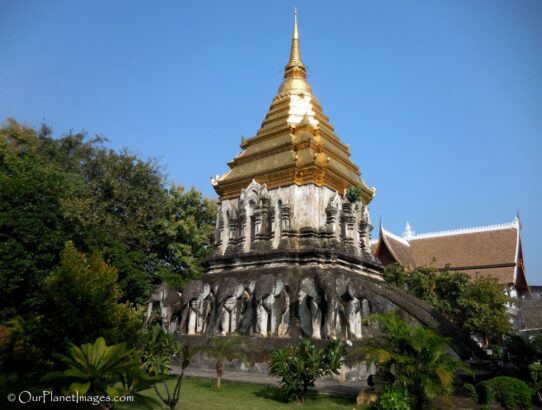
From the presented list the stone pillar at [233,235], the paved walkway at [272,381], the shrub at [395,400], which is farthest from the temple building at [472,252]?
the shrub at [395,400]

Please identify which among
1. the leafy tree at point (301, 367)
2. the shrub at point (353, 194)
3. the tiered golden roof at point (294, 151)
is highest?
the tiered golden roof at point (294, 151)

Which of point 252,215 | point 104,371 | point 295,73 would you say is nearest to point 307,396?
point 104,371

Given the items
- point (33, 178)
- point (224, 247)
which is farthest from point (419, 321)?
point (33, 178)

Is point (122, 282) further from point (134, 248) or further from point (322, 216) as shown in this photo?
point (322, 216)

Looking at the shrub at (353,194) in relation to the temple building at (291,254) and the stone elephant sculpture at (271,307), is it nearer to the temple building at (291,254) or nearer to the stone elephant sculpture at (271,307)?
the temple building at (291,254)

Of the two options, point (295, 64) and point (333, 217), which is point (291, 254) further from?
point (295, 64)

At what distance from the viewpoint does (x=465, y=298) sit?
2056 centimetres

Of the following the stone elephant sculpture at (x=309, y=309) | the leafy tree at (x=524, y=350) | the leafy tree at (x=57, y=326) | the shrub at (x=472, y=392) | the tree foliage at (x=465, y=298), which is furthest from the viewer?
the tree foliage at (x=465, y=298)

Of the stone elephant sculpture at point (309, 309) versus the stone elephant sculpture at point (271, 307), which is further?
the stone elephant sculpture at point (271, 307)

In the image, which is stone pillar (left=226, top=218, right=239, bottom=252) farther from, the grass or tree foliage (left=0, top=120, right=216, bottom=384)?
the grass

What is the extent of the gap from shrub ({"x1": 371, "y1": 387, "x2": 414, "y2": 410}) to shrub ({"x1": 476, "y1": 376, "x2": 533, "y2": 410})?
1203 mm

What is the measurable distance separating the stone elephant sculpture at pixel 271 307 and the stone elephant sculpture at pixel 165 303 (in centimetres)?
331

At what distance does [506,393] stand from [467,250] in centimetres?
2609

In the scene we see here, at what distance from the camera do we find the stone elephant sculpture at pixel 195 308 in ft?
48.7
